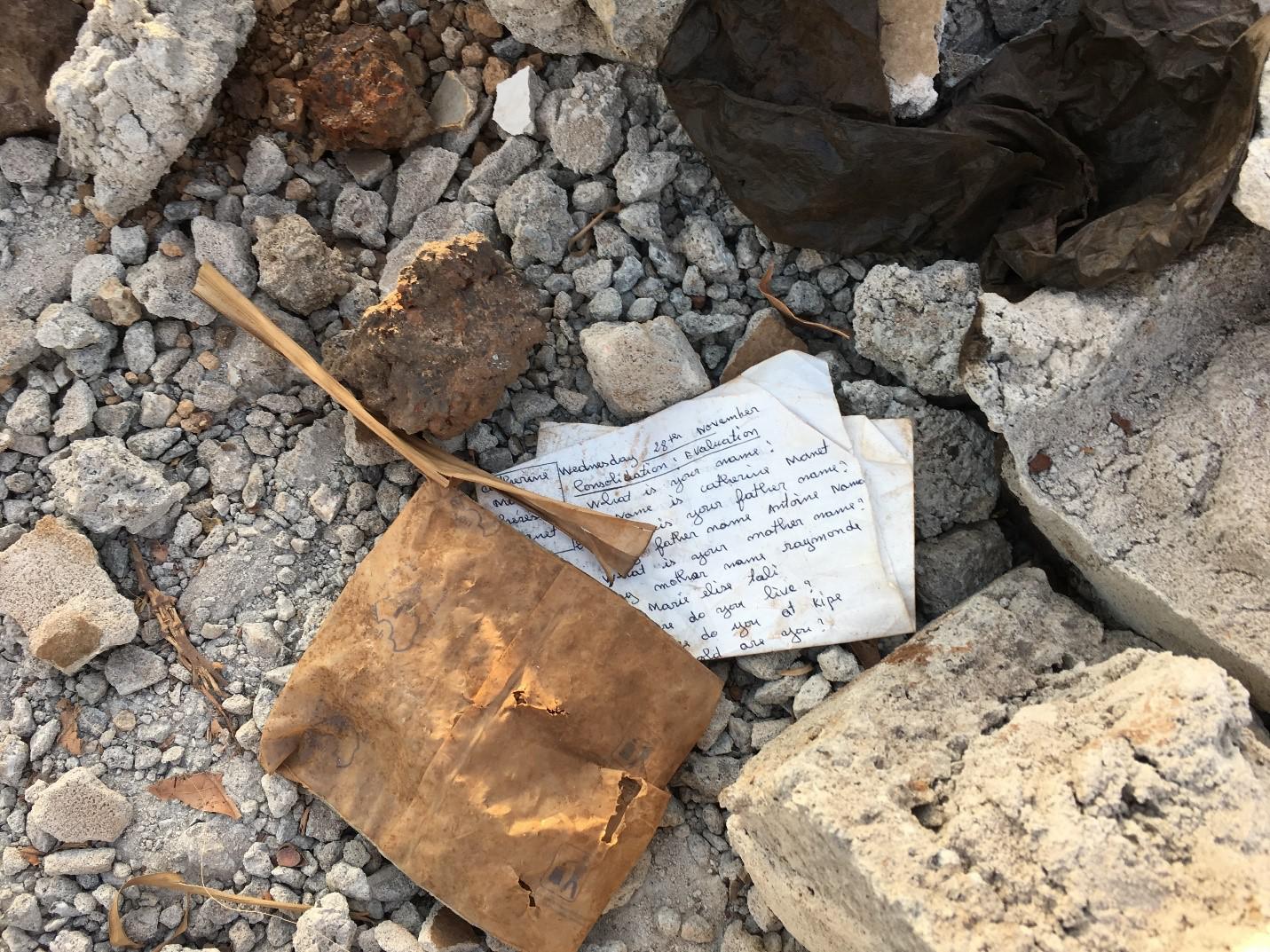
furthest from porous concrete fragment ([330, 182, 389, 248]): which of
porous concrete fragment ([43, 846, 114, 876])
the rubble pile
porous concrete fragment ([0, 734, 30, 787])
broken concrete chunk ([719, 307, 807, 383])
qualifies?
porous concrete fragment ([43, 846, 114, 876])

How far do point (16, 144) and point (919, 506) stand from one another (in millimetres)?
1926

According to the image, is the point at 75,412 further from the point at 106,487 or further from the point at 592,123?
the point at 592,123

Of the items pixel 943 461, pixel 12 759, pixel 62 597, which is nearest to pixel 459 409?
pixel 62 597

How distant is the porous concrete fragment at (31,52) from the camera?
179 cm

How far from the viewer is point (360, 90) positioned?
1.83 metres

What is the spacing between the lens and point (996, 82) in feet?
5.51

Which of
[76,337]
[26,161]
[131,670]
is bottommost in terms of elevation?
[131,670]

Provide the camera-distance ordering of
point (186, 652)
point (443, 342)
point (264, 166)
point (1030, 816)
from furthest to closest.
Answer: point (264, 166) < point (186, 652) < point (443, 342) < point (1030, 816)

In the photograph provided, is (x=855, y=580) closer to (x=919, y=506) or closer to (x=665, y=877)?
(x=919, y=506)

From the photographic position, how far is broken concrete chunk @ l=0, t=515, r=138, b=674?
1675 mm

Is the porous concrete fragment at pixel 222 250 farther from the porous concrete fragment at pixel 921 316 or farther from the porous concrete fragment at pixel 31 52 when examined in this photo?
the porous concrete fragment at pixel 921 316

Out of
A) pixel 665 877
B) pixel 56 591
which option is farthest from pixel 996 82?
pixel 56 591

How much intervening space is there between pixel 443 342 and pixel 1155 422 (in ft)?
4.04

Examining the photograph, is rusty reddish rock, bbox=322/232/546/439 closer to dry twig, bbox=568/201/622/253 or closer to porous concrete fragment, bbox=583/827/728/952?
dry twig, bbox=568/201/622/253
